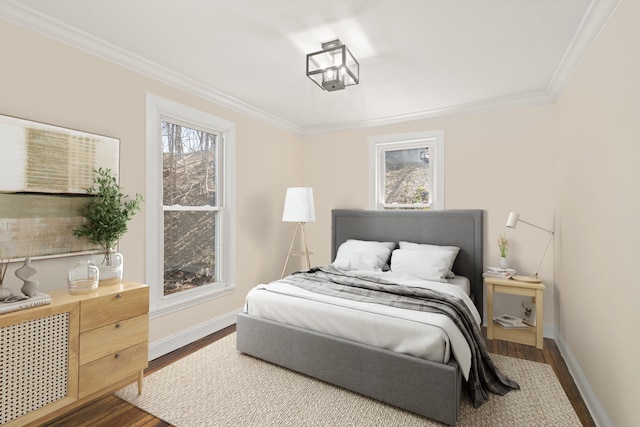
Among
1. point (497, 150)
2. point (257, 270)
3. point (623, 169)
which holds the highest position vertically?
point (497, 150)

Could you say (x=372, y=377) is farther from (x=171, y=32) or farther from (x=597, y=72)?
(x=171, y=32)

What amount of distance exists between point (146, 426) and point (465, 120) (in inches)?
162

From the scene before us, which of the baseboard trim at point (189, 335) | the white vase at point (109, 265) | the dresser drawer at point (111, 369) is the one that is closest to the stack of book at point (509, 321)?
the baseboard trim at point (189, 335)

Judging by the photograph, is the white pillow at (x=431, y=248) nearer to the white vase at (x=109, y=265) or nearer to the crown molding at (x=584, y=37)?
the crown molding at (x=584, y=37)

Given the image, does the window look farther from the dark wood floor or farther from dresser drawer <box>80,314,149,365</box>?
dresser drawer <box>80,314,149,365</box>

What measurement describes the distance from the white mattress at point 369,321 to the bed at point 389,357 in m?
0.04

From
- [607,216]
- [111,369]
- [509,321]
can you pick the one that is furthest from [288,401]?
[509,321]

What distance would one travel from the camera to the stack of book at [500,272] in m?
3.25

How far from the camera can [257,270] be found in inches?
160

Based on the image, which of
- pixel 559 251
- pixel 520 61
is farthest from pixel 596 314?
pixel 520 61

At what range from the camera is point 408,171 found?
4176 millimetres

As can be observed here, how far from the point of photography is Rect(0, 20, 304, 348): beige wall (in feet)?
6.75

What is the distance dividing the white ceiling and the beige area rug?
2504 millimetres

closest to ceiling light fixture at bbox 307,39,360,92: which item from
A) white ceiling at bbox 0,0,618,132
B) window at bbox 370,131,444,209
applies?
white ceiling at bbox 0,0,618,132
